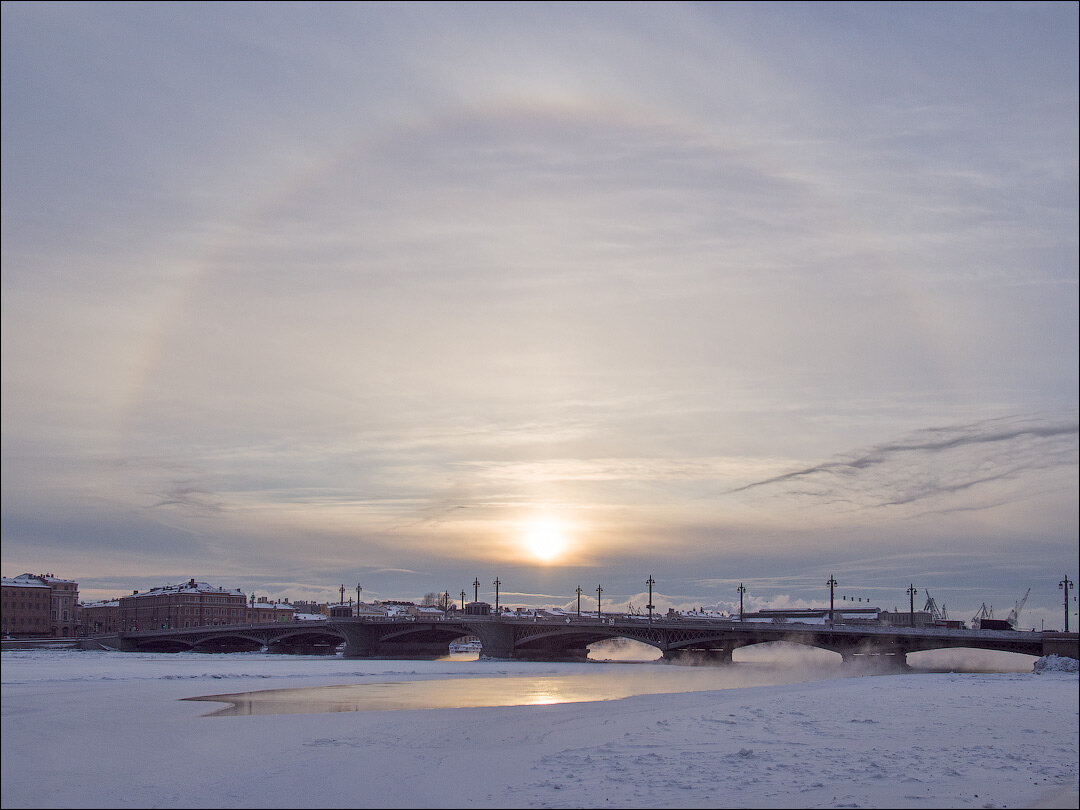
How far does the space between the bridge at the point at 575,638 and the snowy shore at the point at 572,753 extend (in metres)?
34.3

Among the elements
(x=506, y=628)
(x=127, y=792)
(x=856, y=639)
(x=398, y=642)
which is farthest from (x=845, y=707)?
(x=398, y=642)

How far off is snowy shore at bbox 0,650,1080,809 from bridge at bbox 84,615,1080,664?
1350 inches

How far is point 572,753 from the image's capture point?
33250mm

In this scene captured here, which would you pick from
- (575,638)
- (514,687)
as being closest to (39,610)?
(575,638)

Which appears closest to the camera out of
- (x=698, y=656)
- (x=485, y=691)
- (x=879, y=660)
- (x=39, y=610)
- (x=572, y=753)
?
(x=572, y=753)

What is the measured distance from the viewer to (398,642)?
170500 mm

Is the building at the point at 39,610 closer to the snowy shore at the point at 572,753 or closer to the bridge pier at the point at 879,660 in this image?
the snowy shore at the point at 572,753

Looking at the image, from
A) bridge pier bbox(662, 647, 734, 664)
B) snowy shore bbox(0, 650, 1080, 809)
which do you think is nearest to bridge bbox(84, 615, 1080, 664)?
bridge pier bbox(662, 647, 734, 664)

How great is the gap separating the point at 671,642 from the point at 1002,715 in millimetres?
77690

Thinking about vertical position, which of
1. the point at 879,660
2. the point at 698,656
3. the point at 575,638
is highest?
the point at 879,660

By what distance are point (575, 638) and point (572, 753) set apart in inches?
4329

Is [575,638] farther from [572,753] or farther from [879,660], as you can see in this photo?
[572,753]

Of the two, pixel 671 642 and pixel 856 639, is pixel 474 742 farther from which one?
pixel 671 642

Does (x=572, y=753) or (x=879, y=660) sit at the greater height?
(x=572, y=753)
